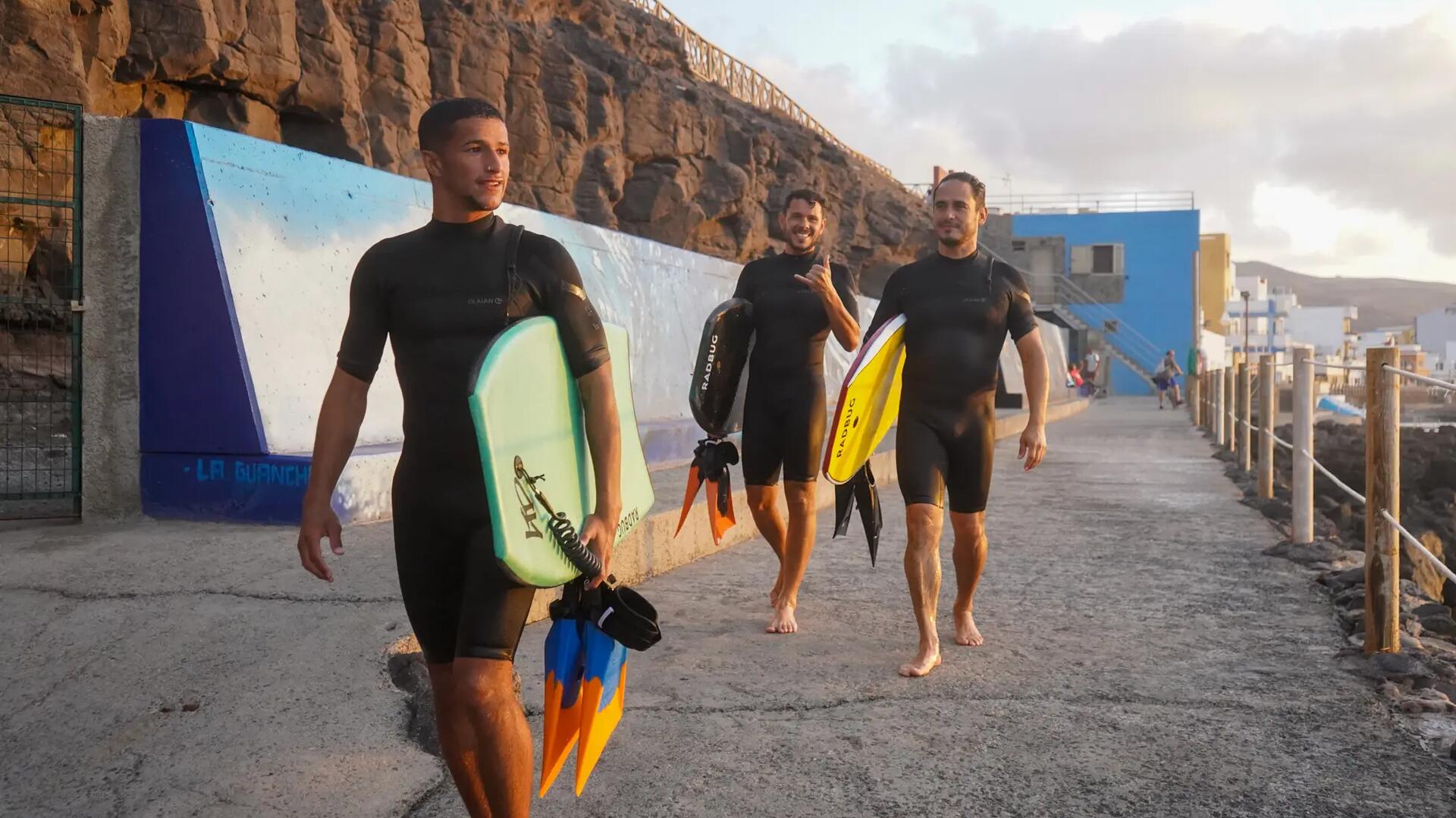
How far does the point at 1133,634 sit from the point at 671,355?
7.78 meters

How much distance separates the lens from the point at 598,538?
264 centimetres

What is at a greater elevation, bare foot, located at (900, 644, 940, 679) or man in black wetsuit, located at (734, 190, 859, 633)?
man in black wetsuit, located at (734, 190, 859, 633)

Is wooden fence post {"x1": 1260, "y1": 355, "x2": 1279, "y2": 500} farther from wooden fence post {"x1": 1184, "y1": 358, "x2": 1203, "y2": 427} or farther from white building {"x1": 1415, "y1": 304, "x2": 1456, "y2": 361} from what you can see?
white building {"x1": 1415, "y1": 304, "x2": 1456, "y2": 361}

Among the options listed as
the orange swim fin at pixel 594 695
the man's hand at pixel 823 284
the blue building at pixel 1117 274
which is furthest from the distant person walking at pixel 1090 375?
the orange swim fin at pixel 594 695

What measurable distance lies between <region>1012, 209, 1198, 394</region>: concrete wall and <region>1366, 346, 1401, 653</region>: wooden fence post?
49.4 meters

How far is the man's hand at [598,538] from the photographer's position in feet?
8.59

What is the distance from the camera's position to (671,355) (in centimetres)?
1251

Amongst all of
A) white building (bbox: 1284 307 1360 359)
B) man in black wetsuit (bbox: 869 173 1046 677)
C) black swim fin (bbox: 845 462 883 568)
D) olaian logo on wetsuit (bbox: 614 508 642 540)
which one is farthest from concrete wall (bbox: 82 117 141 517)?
white building (bbox: 1284 307 1360 359)

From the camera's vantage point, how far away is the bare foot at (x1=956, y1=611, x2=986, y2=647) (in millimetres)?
5109

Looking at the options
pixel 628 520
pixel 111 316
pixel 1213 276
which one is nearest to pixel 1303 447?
pixel 628 520

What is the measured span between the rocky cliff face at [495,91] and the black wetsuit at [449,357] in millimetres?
16061

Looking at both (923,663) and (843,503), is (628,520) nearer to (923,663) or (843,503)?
(923,663)

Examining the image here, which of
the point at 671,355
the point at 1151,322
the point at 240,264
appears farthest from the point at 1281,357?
the point at 240,264

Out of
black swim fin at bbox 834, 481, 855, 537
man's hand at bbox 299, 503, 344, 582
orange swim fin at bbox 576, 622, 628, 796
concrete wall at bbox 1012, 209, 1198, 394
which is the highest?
concrete wall at bbox 1012, 209, 1198, 394
